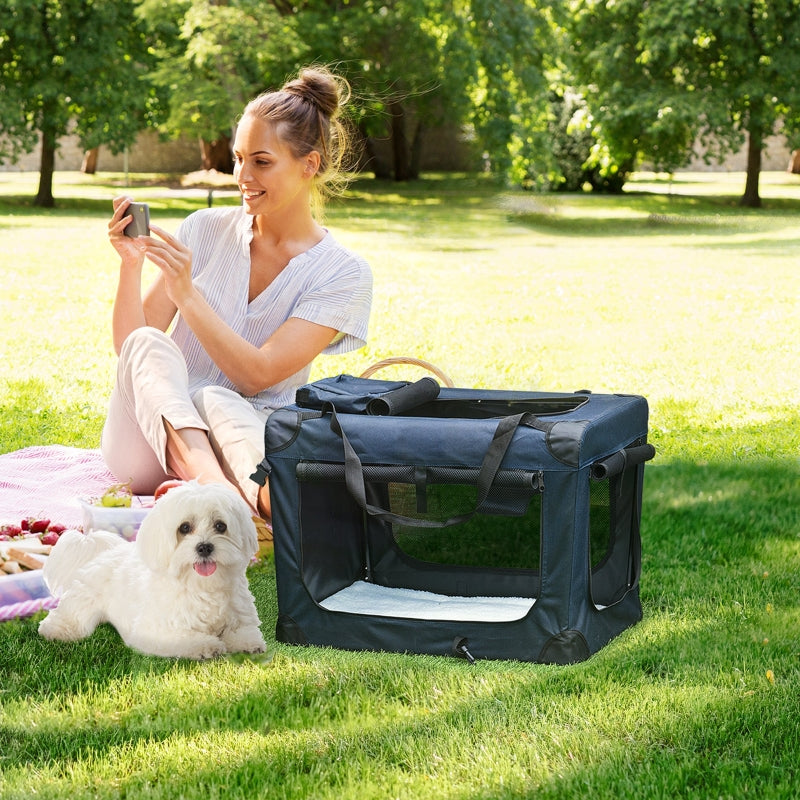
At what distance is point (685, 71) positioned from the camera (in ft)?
67.8

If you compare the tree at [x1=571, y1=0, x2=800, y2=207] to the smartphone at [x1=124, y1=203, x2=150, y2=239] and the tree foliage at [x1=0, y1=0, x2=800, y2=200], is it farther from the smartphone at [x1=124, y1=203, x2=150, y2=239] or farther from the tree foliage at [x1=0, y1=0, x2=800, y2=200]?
the smartphone at [x1=124, y1=203, x2=150, y2=239]

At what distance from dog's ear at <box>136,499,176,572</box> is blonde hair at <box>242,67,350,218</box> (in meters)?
1.48

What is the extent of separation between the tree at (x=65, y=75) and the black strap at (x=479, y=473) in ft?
55.7

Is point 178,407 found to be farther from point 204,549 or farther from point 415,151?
point 415,151

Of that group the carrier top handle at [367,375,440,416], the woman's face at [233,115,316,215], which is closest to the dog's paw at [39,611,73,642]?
the carrier top handle at [367,375,440,416]

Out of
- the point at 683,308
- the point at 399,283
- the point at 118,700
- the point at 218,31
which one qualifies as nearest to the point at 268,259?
the point at 118,700

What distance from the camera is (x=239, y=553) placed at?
110 inches

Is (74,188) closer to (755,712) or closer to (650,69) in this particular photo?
(650,69)

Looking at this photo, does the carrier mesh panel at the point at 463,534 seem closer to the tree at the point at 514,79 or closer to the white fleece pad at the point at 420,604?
the white fleece pad at the point at 420,604

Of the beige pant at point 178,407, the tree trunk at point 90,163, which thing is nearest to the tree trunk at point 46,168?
the tree trunk at point 90,163

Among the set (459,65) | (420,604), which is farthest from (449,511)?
(459,65)

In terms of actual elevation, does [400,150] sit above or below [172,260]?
above

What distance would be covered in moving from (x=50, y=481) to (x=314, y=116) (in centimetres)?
161

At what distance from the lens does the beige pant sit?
3.54m
